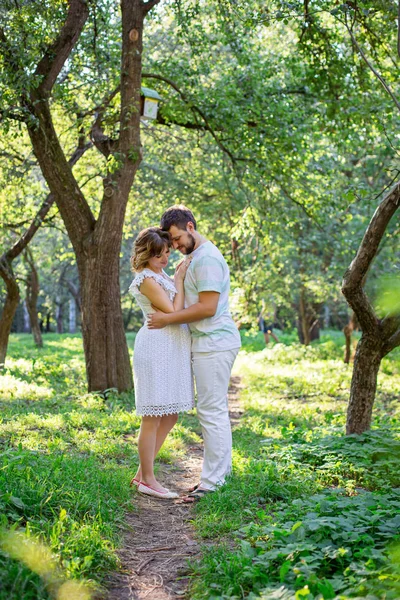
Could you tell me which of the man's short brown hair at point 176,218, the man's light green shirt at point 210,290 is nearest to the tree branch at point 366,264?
the man's light green shirt at point 210,290

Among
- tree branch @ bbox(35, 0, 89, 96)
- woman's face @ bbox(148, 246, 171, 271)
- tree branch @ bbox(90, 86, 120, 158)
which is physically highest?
tree branch @ bbox(35, 0, 89, 96)

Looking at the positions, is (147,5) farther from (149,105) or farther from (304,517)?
(304,517)

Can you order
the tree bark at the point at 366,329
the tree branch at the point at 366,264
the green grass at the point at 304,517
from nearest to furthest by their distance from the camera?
the green grass at the point at 304,517 → the tree branch at the point at 366,264 → the tree bark at the point at 366,329

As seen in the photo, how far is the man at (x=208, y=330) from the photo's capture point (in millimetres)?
5367

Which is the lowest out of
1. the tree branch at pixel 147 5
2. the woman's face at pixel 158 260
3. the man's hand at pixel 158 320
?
the man's hand at pixel 158 320

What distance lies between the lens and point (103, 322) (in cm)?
1030

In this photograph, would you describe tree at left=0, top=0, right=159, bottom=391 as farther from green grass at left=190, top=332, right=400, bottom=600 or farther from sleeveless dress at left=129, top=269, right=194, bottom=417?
sleeveless dress at left=129, top=269, right=194, bottom=417

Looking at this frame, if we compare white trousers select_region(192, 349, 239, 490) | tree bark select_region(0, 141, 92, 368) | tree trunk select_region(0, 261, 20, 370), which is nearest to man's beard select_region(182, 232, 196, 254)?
white trousers select_region(192, 349, 239, 490)

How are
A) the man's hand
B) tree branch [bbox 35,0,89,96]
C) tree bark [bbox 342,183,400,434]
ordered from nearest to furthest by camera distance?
the man's hand → tree bark [bbox 342,183,400,434] → tree branch [bbox 35,0,89,96]

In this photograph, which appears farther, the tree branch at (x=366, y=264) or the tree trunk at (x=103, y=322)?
the tree trunk at (x=103, y=322)

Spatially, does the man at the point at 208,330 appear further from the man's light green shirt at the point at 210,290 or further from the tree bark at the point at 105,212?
the tree bark at the point at 105,212

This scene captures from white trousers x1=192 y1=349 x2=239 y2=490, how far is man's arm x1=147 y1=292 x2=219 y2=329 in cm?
35

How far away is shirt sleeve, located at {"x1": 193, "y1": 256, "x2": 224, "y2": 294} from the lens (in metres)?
5.35

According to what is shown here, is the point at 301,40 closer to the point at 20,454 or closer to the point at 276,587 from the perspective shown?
the point at 20,454
